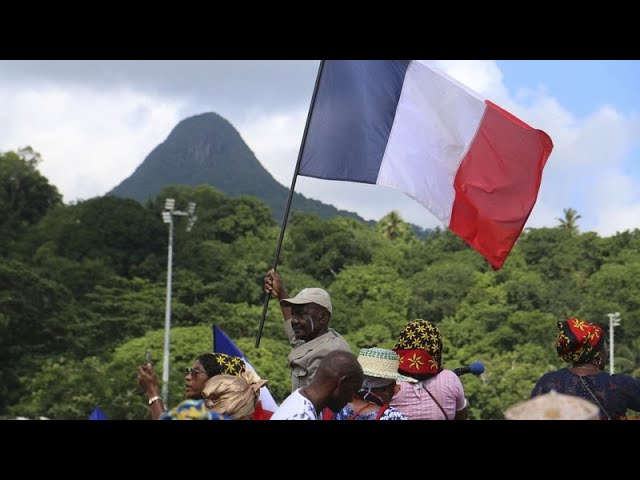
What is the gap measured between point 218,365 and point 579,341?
1.50 m

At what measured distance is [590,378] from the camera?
194 inches

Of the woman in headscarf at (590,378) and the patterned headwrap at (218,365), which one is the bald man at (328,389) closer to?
the patterned headwrap at (218,365)

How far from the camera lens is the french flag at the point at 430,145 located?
7.07m

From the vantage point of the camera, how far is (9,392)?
45156 millimetres

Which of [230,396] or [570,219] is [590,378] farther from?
[570,219]

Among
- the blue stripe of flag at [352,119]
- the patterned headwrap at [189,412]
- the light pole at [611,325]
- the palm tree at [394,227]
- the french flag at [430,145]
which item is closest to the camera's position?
the patterned headwrap at [189,412]

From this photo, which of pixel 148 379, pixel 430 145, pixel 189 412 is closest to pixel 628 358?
pixel 430 145

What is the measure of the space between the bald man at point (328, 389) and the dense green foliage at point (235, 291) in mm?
34899

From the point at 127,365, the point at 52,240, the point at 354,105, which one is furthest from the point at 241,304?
the point at 354,105

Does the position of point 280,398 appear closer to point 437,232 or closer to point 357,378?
point 437,232

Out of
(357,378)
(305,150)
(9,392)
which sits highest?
(305,150)

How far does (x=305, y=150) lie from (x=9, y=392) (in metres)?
40.3

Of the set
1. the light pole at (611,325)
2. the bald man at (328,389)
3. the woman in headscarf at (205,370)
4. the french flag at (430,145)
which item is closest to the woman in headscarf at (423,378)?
the woman in headscarf at (205,370)

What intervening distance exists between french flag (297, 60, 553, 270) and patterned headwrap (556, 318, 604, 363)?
1.96 m
